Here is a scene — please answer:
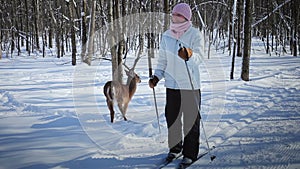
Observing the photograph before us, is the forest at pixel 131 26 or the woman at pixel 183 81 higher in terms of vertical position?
the forest at pixel 131 26

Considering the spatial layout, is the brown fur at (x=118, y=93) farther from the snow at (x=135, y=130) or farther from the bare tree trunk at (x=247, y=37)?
the bare tree trunk at (x=247, y=37)

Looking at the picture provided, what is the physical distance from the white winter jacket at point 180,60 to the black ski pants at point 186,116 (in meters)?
0.11

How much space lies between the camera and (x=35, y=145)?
4414mm

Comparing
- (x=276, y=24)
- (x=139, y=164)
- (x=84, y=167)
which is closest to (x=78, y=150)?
(x=84, y=167)

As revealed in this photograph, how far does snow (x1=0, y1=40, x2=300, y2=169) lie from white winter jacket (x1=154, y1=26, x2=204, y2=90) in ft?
3.66

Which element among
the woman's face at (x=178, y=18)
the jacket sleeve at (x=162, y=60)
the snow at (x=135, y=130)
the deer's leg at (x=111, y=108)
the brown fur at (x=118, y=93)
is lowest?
the snow at (x=135, y=130)

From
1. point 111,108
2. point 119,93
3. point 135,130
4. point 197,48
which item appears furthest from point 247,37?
point 197,48

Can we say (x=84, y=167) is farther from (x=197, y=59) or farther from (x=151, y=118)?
(x=151, y=118)

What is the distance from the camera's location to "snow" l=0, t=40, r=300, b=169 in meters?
3.79

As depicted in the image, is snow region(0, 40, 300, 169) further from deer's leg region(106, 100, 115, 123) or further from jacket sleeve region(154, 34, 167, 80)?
jacket sleeve region(154, 34, 167, 80)

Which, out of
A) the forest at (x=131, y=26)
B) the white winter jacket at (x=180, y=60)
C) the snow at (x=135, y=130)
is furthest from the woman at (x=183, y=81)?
the forest at (x=131, y=26)

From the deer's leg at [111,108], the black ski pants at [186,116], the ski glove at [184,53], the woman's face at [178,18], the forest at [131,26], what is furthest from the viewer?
the forest at [131,26]

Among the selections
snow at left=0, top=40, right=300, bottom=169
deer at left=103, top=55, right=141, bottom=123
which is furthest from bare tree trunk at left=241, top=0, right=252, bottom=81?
deer at left=103, top=55, right=141, bottom=123

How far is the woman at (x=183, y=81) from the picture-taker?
3.51 meters
